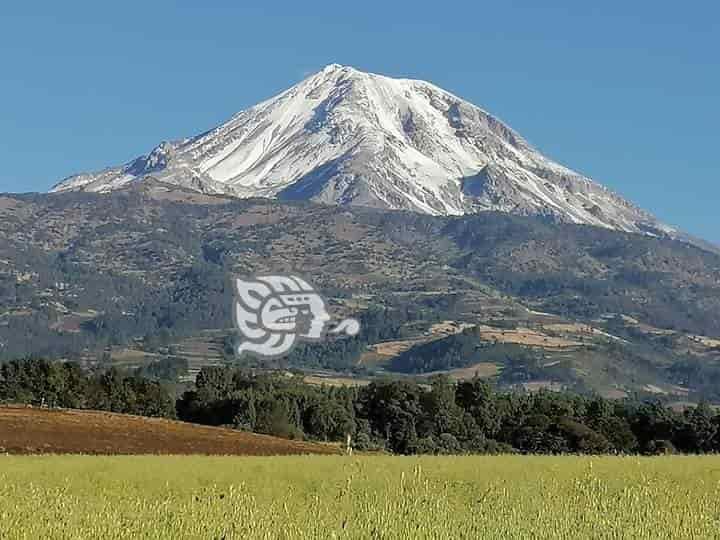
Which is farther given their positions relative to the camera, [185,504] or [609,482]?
[609,482]

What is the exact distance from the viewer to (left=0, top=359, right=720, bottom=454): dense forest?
113m

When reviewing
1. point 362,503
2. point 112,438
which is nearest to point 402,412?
point 112,438

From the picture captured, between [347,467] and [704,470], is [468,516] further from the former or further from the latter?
[704,470]

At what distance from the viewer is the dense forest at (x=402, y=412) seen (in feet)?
369

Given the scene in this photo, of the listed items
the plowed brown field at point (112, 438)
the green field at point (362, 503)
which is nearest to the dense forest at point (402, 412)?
the plowed brown field at point (112, 438)

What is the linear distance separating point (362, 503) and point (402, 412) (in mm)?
112648

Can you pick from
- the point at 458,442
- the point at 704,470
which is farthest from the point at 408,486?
the point at 458,442

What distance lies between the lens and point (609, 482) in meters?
29.4

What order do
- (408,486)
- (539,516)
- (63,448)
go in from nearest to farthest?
(539,516)
(408,486)
(63,448)

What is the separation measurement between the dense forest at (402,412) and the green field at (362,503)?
68764mm

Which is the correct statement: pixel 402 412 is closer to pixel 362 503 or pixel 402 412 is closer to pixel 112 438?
pixel 112 438

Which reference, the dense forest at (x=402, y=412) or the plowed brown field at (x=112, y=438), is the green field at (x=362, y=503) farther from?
the dense forest at (x=402, y=412)

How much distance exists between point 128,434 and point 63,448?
1281 cm

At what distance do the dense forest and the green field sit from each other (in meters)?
68.8
